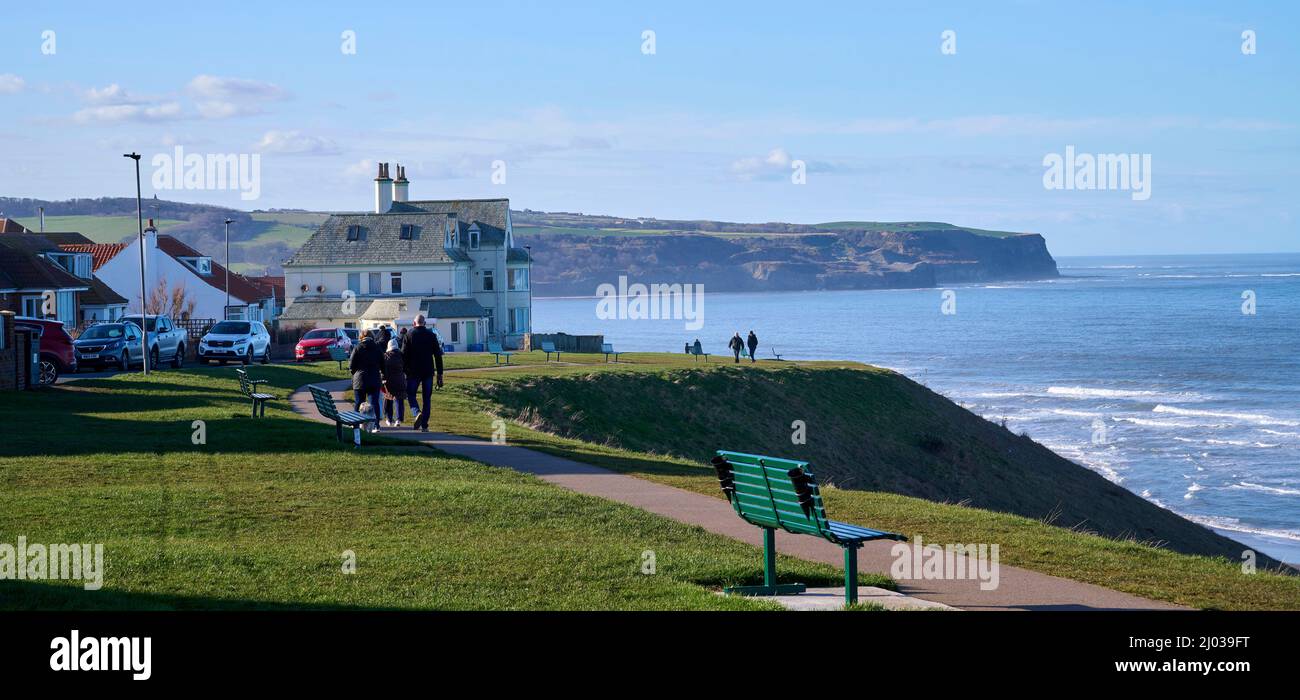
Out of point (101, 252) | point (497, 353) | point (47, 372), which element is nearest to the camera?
point (47, 372)

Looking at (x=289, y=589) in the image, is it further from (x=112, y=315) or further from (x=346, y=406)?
(x=112, y=315)

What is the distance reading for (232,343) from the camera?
43219mm

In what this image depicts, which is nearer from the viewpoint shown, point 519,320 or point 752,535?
point 752,535

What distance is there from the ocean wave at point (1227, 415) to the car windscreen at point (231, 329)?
3976 cm

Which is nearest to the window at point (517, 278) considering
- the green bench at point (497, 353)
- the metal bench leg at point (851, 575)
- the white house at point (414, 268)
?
the white house at point (414, 268)

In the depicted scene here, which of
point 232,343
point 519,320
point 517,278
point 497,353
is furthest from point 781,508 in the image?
point 519,320

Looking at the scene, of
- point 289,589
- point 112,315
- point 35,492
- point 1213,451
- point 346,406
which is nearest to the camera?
point 289,589

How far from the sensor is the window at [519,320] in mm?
76562

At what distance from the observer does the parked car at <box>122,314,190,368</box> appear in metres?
40.1

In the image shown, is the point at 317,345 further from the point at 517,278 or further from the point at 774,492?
the point at 774,492

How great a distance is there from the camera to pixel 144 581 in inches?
408

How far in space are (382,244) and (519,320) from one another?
28.7 ft
